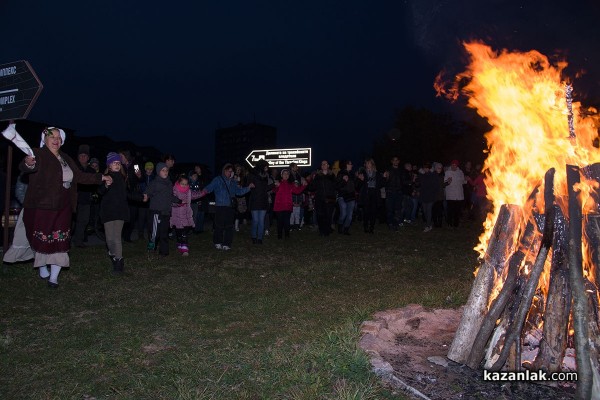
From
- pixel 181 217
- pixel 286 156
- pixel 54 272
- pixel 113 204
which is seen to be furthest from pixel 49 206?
pixel 286 156

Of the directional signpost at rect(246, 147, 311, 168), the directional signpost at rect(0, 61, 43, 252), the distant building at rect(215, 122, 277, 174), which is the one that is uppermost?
the distant building at rect(215, 122, 277, 174)

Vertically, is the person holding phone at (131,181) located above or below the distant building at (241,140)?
below

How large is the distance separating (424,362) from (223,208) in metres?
8.45

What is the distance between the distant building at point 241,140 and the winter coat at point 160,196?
340 feet

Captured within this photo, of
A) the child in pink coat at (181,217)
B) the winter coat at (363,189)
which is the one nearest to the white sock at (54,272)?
the child in pink coat at (181,217)

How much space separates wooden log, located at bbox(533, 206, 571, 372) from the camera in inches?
158

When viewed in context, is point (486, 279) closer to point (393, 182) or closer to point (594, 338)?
point (594, 338)

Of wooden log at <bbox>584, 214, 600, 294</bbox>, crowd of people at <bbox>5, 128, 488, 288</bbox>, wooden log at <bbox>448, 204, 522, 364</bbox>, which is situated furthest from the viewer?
crowd of people at <bbox>5, 128, 488, 288</bbox>

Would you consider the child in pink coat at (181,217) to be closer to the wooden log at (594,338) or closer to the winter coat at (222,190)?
the winter coat at (222,190)

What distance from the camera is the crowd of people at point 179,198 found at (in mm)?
7234

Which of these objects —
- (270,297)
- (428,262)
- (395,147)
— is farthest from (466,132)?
(270,297)

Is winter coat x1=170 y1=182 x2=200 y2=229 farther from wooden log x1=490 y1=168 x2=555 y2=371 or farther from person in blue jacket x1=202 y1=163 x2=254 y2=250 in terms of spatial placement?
wooden log x1=490 y1=168 x2=555 y2=371

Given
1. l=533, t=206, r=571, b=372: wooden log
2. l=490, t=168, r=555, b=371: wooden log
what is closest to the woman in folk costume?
l=490, t=168, r=555, b=371: wooden log

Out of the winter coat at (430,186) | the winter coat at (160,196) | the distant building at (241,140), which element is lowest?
the winter coat at (160,196)
